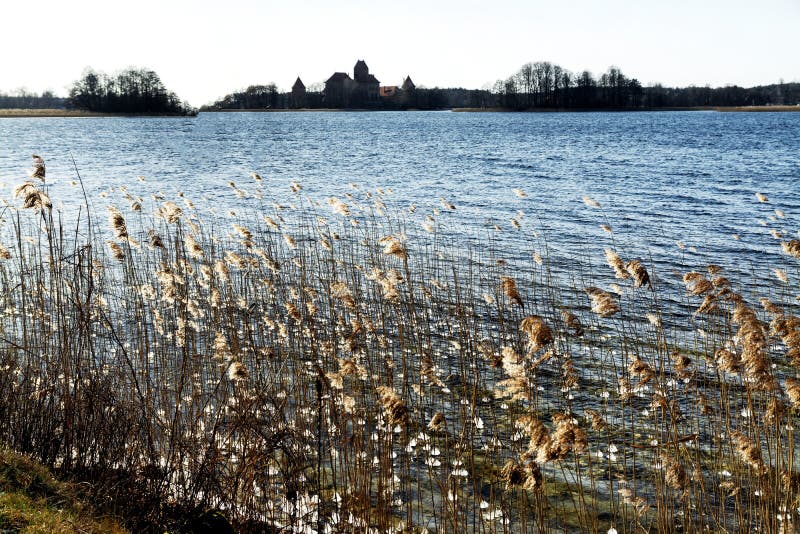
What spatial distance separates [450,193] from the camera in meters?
26.8

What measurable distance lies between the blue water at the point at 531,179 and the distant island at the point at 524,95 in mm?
80938

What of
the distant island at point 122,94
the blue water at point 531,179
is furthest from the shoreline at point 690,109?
the blue water at point 531,179

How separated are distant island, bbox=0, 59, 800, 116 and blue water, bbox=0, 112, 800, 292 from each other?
58733 millimetres

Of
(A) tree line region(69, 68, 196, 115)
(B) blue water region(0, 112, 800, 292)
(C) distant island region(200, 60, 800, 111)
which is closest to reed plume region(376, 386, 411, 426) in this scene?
(B) blue water region(0, 112, 800, 292)

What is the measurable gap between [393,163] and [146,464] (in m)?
36.1

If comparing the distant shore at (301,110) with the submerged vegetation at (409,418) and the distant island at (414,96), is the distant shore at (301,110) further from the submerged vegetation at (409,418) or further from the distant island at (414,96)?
the submerged vegetation at (409,418)

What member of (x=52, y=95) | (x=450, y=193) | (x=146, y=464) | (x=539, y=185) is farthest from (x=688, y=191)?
(x=52, y=95)

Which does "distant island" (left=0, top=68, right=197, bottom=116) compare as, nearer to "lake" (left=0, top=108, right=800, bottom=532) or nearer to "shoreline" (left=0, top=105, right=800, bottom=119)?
"shoreline" (left=0, top=105, right=800, bottom=119)

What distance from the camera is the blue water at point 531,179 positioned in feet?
59.0

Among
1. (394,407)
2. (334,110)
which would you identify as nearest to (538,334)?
(394,407)

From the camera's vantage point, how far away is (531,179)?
32344 mm

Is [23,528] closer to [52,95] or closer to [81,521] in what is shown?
[81,521]

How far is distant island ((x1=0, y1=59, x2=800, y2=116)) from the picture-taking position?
376ft

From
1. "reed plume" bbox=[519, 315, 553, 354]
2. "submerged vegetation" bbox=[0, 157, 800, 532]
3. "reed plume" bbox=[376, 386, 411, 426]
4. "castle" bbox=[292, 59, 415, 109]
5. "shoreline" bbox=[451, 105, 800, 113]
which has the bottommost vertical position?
"submerged vegetation" bbox=[0, 157, 800, 532]
